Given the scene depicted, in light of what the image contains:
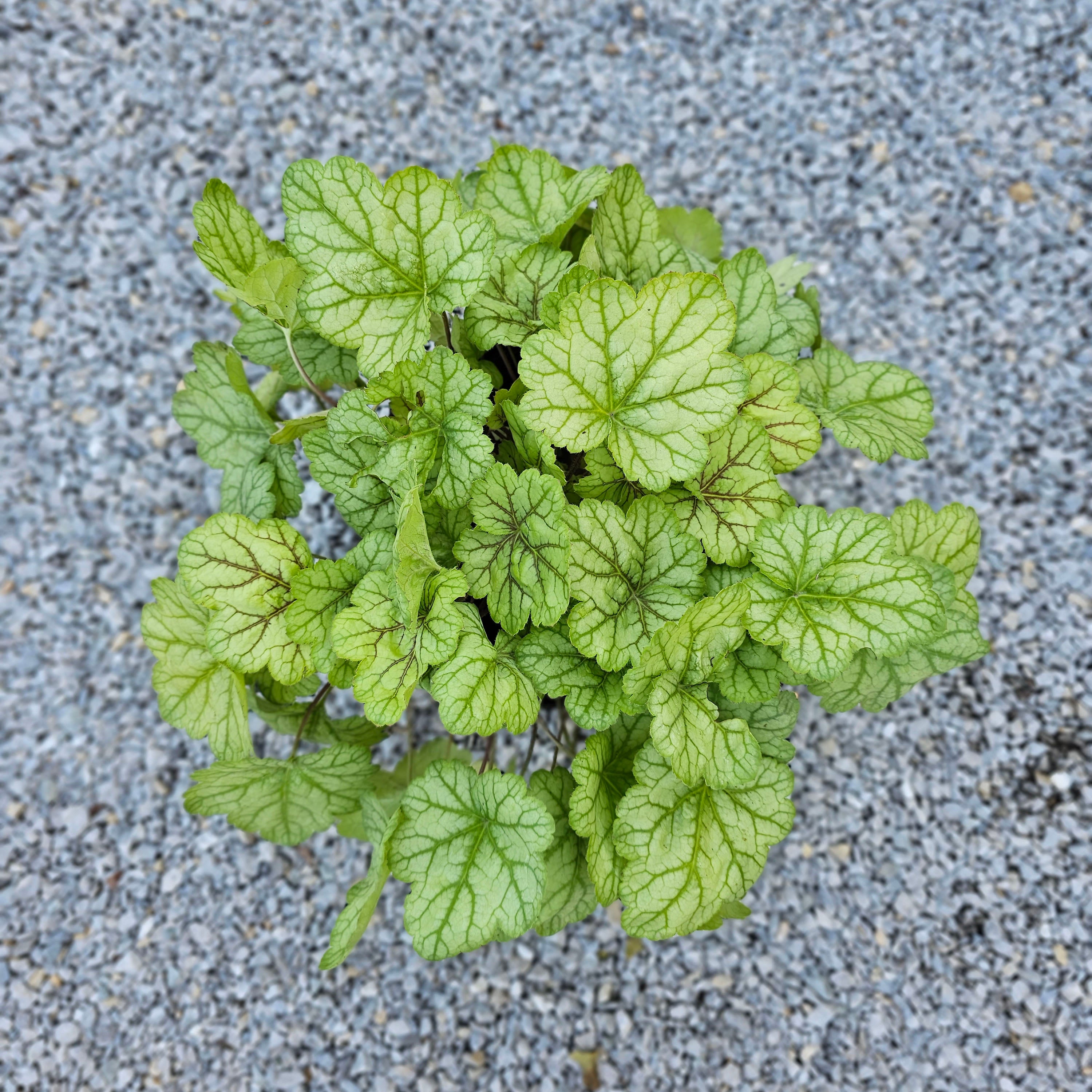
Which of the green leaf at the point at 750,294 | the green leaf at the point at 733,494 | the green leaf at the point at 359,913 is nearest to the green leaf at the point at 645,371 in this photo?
the green leaf at the point at 733,494

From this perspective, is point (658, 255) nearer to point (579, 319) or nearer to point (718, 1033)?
point (579, 319)

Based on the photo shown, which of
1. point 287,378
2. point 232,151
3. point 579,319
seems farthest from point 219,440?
point 232,151

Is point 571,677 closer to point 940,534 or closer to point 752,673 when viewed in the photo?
point 752,673

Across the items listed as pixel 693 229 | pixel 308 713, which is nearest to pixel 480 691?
pixel 308 713

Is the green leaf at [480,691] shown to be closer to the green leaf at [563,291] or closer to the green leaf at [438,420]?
the green leaf at [438,420]

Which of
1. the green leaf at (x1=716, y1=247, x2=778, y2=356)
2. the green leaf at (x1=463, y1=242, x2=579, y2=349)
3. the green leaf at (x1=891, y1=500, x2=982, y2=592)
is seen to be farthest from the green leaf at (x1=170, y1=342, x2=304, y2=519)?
the green leaf at (x1=891, y1=500, x2=982, y2=592)

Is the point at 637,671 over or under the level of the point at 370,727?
over
